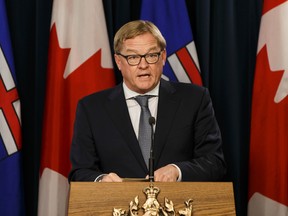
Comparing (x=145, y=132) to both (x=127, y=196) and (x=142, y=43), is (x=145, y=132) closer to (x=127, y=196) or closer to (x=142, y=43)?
(x=142, y=43)

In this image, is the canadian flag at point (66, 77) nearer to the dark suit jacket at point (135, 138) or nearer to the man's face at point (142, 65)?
the dark suit jacket at point (135, 138)

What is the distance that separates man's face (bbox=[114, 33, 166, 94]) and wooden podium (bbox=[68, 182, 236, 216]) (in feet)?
2.91

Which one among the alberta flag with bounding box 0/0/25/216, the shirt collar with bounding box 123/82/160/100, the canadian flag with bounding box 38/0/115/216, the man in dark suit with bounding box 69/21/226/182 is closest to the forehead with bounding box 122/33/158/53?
the man in dark suit with bounding box 69/21/226/182

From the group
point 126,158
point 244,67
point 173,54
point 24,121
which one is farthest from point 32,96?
point 244,67

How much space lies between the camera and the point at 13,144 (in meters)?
3.13

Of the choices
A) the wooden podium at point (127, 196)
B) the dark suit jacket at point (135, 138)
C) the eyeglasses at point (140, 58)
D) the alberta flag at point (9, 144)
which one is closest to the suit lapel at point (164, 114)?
the dark suit jacket at point (135, 138)

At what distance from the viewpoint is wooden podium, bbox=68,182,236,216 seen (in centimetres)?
179

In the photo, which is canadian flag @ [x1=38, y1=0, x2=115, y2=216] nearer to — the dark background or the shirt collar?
the dark background

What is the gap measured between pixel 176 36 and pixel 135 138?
1.04 meters

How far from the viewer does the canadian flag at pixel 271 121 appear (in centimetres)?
323

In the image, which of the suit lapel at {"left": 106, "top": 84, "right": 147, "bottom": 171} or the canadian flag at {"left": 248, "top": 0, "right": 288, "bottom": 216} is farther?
the canadian flag at {"left": 248, "top": 0, "right": 288, "bottom": 216}

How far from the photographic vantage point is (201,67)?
353 cm

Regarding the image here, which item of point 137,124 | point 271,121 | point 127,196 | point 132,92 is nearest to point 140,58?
point 132,92

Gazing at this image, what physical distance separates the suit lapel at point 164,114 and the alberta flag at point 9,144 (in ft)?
3.00
